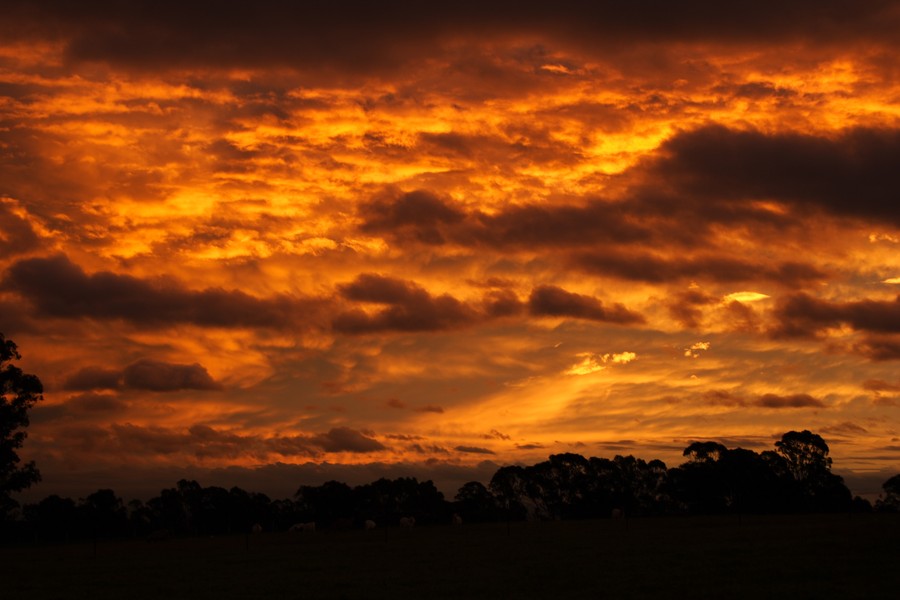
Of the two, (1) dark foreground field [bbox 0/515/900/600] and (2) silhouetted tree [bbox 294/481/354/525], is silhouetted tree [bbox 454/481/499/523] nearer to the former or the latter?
(2) silhouetted tree [bbox 294/481/354/525]

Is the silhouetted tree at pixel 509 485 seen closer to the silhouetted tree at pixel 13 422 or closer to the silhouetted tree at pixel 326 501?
the silhouetted tree at pixel 326 501

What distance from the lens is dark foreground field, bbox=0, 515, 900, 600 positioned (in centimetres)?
4522

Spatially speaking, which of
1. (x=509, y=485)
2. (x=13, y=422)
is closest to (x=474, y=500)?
(x=509, y=485)

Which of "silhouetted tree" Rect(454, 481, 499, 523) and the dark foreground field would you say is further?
"silhouetted tree" Rect(454, 481, 499, 523)

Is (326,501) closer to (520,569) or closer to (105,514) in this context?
(105,514)

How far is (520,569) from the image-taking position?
55.5 metres

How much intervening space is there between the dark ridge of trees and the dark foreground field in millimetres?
74096

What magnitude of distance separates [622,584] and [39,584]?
34609 mm

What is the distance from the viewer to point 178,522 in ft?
592

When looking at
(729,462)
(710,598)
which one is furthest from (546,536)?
(729,462)

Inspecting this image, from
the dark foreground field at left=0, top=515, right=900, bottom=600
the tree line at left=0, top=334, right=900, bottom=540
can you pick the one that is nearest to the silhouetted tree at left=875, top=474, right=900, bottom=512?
the tree line at left=0, top=334, right=900, bottom=540

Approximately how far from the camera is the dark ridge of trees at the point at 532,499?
158m

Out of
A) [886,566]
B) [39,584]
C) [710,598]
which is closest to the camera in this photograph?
[710,598]

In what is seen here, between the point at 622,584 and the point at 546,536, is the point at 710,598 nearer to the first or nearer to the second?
the point at 622,584
